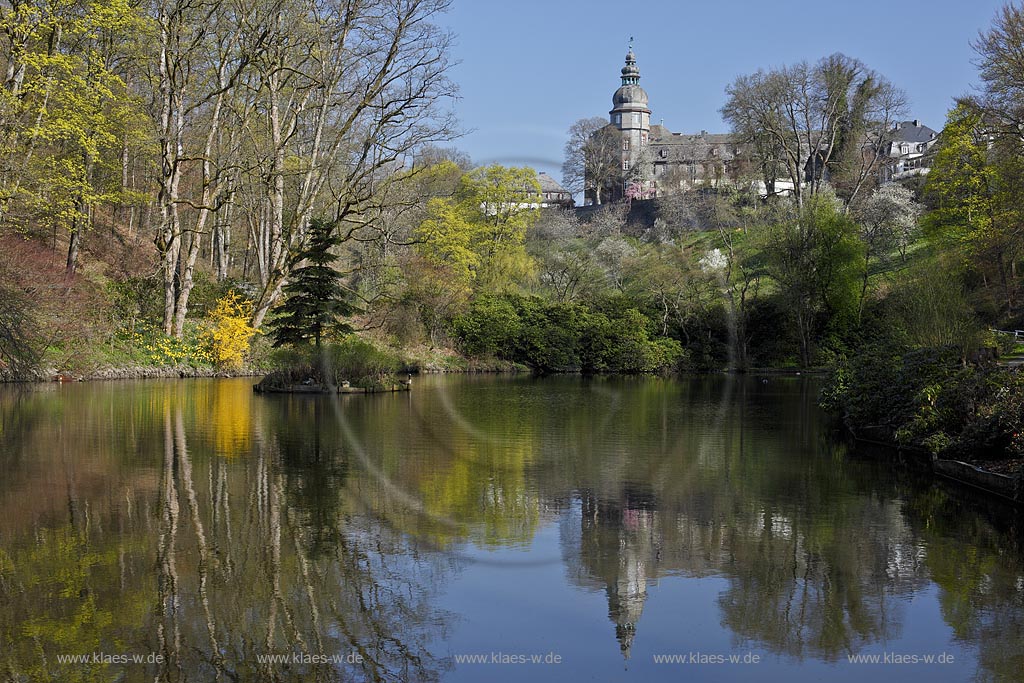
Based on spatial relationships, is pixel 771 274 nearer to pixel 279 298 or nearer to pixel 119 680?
pixel 279 298

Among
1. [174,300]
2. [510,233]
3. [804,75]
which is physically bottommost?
[174,300]

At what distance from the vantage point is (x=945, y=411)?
15.9 m

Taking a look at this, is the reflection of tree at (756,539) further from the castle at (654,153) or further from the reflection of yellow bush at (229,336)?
the castle at (654,153)

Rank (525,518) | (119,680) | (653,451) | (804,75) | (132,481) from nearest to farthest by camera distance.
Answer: (119,680) < (525,518) < (132,481) < (653,451) < (804,75)

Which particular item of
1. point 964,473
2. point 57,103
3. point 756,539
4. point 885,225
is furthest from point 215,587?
point 885,225

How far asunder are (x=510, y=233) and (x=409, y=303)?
13.9 meters

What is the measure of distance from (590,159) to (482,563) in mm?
91348

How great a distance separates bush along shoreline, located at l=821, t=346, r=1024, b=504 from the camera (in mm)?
13266

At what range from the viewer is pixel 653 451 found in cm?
1672

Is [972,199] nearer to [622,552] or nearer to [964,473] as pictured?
[964,473]

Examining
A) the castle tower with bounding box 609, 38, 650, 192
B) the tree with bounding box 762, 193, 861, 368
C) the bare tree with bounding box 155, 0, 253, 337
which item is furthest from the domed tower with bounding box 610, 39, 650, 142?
the bare tree with bounding box 155, 0, 253, 337

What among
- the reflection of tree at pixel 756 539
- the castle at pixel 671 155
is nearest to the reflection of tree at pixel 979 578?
the reflection of tree at pixel 756 539

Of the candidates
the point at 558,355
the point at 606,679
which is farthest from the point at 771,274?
the point at 606,679

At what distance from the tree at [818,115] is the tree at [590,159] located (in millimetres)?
27113
